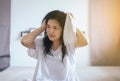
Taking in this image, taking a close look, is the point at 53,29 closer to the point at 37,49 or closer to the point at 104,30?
the point at 37,49

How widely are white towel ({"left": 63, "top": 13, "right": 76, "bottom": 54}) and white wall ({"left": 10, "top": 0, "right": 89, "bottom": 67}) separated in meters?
1.84

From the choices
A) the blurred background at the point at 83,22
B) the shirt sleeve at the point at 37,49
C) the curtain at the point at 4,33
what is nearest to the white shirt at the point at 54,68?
the shirt sleeve at the point at 37,49

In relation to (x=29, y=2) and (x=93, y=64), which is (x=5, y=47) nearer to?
(x=29, y=2)

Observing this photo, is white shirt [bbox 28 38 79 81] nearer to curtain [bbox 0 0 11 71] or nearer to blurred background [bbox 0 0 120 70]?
curtain [bbox 0 0 11 71]

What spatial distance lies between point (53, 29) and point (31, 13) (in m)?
1.89

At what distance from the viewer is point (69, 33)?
116 cm

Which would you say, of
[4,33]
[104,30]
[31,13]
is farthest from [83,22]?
[4,33]

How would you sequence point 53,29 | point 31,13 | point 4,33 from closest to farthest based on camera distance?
point 53,29 → point 4,33 → point 31,13

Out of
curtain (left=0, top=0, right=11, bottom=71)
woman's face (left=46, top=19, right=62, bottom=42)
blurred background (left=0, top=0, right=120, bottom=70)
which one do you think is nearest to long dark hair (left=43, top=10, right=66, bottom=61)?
woman's face (left=46, top=19, right=62, bottom=42)

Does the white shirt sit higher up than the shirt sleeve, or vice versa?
the shirt sleeve

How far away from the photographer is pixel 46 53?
1.19 metres

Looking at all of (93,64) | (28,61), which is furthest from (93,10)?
(28,61)

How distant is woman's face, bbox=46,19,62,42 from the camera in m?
1.14

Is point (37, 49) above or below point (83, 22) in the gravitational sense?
below
